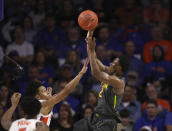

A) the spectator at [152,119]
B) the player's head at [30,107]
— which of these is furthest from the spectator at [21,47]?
the player's head at [30,107]

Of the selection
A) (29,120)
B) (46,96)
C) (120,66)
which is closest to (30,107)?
(29,120)

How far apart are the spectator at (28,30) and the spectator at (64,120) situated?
122 inches

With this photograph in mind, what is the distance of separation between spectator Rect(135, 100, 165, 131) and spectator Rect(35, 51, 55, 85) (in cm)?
260

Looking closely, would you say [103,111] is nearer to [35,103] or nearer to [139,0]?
[35,103]

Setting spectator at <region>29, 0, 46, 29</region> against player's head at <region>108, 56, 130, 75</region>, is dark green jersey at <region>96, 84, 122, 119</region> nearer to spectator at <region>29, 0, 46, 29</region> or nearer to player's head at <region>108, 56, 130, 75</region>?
player's head at <region>108, 56, 130, 75</region>

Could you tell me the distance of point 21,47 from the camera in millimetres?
11977

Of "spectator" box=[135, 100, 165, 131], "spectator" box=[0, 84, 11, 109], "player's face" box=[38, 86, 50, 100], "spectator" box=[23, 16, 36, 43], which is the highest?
"player's face" box=[38, 86, 50, 100]

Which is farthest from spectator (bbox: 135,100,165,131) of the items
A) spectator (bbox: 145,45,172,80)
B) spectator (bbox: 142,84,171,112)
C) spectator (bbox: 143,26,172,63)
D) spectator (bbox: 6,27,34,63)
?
spectator (bbox: 6,27,34,63)

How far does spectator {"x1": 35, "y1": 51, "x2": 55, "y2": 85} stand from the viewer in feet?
37.5

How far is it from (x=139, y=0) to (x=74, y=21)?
2.35 m

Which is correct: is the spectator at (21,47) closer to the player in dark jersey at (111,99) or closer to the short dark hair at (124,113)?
the short dark hair at (124,113)

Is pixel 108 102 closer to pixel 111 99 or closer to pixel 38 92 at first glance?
pixel 111 99

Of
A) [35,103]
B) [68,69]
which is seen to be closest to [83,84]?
[68,69]

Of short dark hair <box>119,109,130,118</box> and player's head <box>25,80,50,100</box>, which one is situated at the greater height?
player's head <box>25,80,50,100</box>
